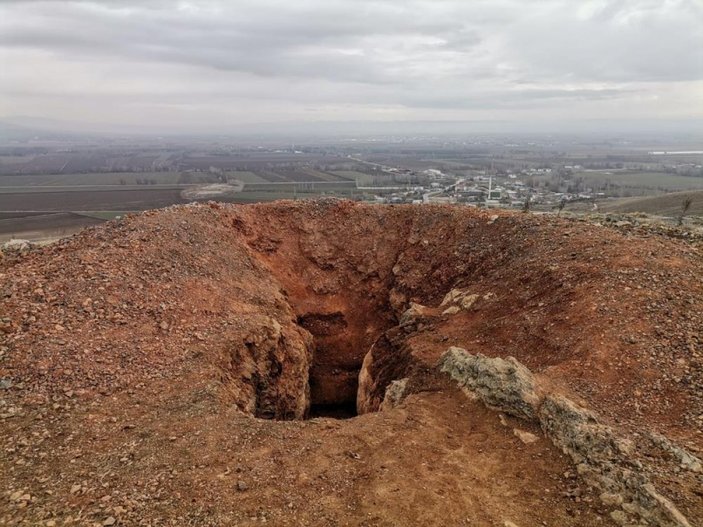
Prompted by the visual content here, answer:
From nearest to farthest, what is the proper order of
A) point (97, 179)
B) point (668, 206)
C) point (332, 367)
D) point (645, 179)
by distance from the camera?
point (332, 367) → point (668, 206) → point (645, 179) → point (97, 179)

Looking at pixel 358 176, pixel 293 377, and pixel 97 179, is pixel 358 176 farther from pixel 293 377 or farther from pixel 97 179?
pixel 293 377

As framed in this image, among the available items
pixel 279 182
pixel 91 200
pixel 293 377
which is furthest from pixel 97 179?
pixel 293 377

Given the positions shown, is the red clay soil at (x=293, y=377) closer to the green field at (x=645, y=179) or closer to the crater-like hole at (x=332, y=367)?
the crater-like hole at (x=332, y=367)

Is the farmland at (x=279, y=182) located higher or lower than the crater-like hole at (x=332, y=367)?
higher

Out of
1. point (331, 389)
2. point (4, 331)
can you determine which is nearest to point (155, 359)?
point (4, 331)

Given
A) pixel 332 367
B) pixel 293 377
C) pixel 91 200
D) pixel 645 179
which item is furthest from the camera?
pixel 645 179

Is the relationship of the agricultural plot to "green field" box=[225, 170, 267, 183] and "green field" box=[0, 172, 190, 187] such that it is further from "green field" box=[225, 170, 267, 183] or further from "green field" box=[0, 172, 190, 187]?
"green field" box=[225, 170, 267, 183]

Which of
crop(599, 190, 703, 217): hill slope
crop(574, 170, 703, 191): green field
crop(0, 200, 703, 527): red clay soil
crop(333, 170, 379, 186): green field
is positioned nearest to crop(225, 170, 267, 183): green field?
crop(333, 170, 379, 186): green field

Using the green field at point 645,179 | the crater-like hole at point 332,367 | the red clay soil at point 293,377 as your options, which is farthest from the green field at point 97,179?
the red clay soil at point 293,377
